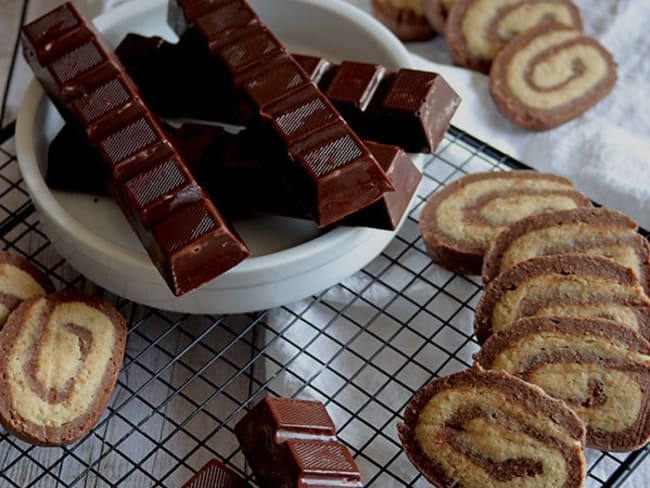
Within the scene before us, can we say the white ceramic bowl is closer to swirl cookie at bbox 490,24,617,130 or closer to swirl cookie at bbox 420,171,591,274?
swirl cookie at bbox 420,171,591,274

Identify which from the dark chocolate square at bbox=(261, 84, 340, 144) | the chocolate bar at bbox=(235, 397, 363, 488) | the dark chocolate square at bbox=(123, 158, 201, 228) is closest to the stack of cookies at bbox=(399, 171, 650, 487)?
the chocolate bar at bbox=(235, 397, 363, 488)

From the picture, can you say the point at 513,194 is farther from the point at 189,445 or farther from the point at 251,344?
the point at 189,445

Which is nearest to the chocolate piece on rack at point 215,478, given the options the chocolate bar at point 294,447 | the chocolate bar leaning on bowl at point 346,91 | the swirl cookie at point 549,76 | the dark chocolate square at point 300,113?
the chocolate bar at point 294,447

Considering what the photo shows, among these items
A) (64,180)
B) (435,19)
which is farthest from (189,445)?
(435,19)

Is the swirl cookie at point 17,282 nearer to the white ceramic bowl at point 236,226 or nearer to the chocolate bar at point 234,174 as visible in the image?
the white ceramic bowl at point 236,226

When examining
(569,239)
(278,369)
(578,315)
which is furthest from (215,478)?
(569,239)
